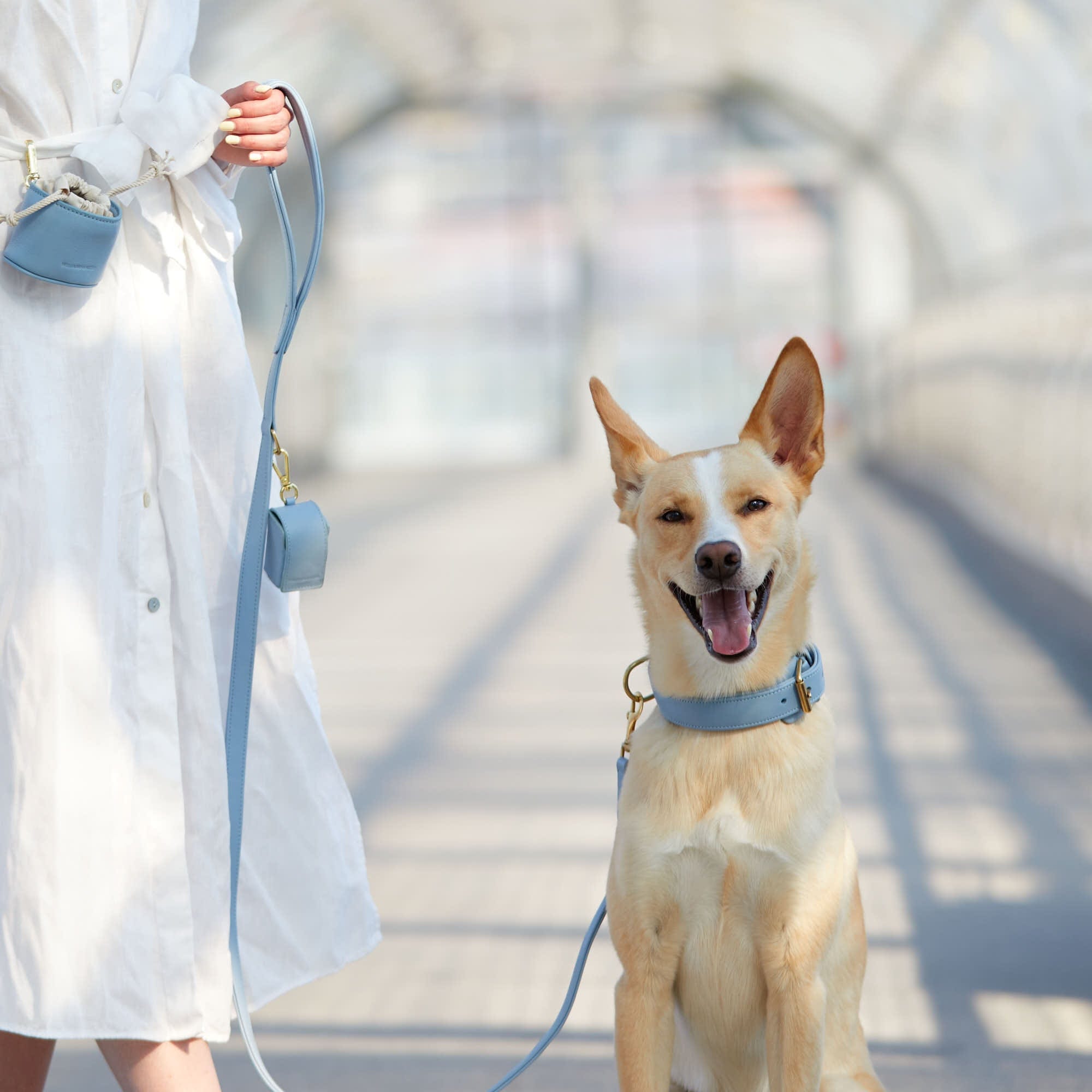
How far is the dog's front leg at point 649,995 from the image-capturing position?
189 centimetres

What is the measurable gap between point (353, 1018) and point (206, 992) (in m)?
1.21

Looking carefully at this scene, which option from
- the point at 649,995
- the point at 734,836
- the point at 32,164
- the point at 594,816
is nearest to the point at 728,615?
the point at 734,836

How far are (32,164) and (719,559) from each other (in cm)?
98

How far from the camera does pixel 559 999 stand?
319cm

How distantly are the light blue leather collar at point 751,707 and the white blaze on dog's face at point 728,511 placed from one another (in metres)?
0.08

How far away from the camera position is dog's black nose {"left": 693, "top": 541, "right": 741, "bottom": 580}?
1909mm

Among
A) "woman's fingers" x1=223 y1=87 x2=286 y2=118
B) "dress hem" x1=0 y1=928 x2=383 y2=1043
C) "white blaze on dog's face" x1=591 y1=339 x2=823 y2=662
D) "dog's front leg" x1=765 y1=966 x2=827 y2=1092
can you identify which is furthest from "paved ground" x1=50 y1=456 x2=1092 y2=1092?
"woman's fingers" x1=223 y1=87 x2=286 y2=118

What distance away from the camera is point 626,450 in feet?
7.02

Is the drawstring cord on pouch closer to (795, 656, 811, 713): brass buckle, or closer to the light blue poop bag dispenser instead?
the light blue poop bag dispenser

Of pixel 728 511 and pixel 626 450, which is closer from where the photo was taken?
pixel 728 511

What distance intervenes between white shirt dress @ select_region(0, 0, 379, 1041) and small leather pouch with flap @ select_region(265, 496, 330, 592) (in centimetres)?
8

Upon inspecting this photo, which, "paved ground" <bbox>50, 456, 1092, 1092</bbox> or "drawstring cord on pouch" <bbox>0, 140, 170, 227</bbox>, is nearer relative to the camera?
"drawstring cord on pouch" <bbox>0, 140, 170, 227</bbox>

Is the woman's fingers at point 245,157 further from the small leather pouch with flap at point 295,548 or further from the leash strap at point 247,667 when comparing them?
the small leather pouch with flap at point 295,548

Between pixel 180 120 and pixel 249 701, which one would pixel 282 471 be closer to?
pixel 249 701
